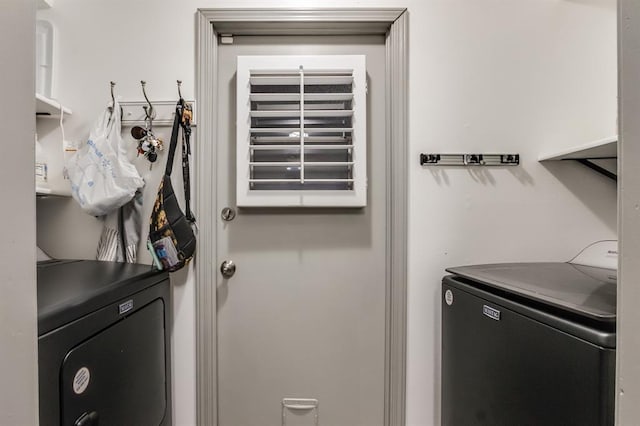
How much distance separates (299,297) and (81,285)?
72 cm

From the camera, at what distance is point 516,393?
2.20 feet

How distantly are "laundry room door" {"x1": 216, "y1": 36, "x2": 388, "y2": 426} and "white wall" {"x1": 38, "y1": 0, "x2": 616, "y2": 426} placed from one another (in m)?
0.13

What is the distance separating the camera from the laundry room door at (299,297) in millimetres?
1165

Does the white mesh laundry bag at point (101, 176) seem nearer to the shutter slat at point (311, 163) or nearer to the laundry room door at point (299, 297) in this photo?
the laundry room door at point (299, 297)

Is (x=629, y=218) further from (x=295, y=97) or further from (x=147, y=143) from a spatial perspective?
(x=147, y=143)

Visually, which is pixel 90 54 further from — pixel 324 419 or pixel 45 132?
pixel 324 419

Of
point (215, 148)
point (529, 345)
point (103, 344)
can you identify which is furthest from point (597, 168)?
point (103, 344)

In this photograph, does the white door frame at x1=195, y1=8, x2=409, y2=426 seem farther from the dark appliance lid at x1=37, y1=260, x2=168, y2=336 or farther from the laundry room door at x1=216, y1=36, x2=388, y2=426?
the dark appliance lid at x1=37, y1=260, x2=168, y2=336

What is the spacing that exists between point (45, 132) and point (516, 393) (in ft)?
5.98

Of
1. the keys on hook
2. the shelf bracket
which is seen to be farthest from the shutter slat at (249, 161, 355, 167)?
the shelf bracket

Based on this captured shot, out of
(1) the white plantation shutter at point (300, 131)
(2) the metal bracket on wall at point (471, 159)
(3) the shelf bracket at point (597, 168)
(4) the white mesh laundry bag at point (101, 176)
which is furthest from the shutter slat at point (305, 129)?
(3) the shelf bracket at point (597, 168)

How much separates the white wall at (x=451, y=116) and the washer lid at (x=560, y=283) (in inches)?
5.8

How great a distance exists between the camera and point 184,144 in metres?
1.08


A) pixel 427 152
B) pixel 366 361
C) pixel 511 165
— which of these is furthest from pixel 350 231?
pixel 511 165
